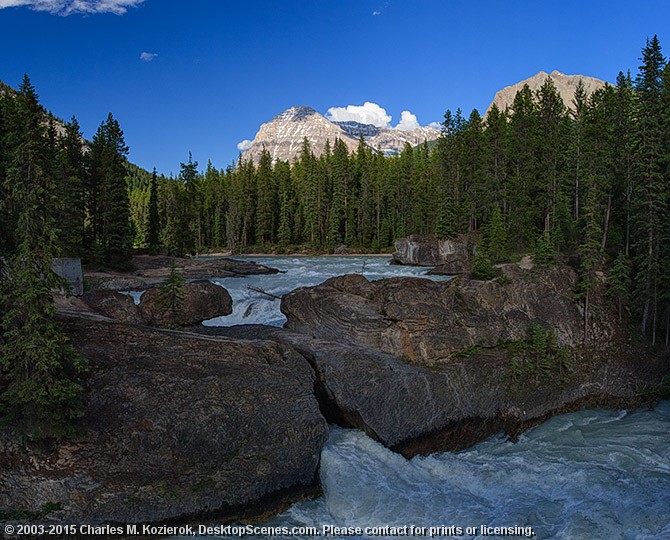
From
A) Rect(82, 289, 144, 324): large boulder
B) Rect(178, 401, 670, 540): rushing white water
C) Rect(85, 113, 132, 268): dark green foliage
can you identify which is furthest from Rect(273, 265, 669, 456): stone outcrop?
Rect(85, 113, 132, 268): dark green foliage

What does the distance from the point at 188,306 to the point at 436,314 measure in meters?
11.0

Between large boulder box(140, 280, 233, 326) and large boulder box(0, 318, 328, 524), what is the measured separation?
6.73 metres

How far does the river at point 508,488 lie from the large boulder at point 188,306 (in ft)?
32.1

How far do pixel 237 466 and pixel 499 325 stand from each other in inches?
481

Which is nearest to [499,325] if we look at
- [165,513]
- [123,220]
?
[165,513]

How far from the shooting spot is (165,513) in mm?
9406

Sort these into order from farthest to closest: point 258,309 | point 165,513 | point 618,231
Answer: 1. point 618,231
2. point 258,309
3. point 165,513

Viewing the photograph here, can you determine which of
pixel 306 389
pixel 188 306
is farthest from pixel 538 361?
pixel 188 306

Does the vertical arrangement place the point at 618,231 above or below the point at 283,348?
above

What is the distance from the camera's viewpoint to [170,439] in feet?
33.4

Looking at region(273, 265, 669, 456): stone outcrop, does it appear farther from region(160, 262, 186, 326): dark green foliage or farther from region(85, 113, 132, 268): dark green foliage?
region(85, 113, 132, 268): dark green foliage

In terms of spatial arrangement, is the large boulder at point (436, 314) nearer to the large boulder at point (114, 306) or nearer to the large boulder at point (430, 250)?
the large boulder at point (114, 306)

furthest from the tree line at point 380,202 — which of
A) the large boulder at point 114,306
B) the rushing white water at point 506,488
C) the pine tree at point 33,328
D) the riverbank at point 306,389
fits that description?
the rushing white water at point 506,488

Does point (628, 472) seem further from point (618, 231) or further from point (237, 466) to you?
point (618, 231)
